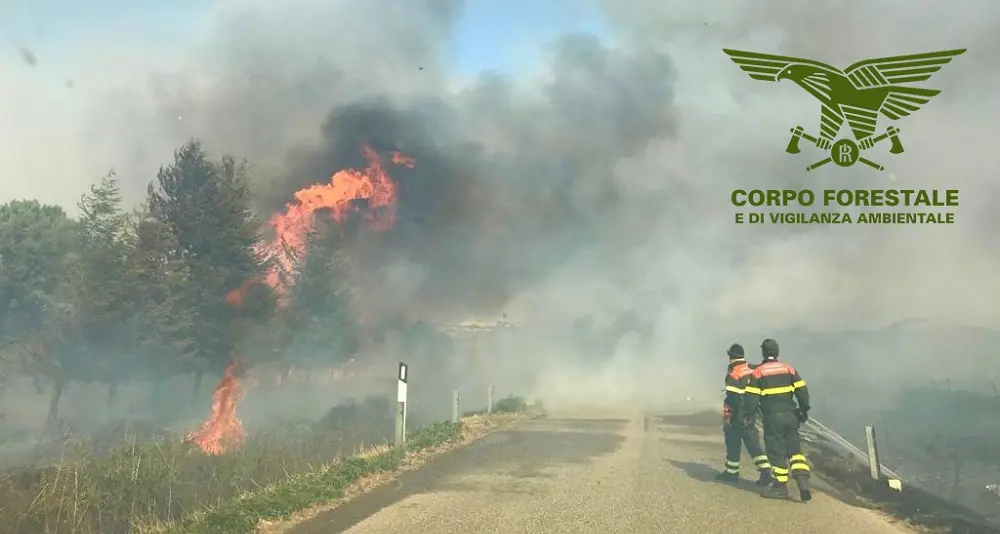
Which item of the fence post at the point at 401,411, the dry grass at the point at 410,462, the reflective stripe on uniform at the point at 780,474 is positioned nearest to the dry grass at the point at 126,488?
the dry grass at the point at 410,462

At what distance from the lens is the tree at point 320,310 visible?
107ft

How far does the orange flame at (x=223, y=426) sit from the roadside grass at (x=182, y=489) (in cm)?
446

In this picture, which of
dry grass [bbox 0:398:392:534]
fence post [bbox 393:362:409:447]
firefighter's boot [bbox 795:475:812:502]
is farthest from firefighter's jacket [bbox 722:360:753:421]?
dry grass [bbox 0:398:392:534]

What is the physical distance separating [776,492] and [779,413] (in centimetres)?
118

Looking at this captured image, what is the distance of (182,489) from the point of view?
11.4m

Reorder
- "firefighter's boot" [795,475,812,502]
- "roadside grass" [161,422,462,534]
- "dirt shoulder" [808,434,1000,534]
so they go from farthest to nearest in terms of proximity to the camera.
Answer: "firefighter's boot" [795,475,812,502] < "dirt shoulder" [808,434,1000,534] < "roadside grass" [161,422,462,534]

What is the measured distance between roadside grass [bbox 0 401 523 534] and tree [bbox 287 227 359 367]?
1801cm

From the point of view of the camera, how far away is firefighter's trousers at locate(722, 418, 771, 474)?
10008 millimetres

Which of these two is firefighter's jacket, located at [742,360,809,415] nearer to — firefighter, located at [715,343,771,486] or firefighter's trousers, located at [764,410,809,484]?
firefighter's trousers, located at [764,410,809,484]

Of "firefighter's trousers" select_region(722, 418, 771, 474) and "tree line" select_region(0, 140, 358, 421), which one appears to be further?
"tree line" select_region(0, 140, 358, 421)

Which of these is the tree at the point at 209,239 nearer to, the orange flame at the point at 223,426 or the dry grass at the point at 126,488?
the orange flame at the point at 223,426

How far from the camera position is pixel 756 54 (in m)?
21.9

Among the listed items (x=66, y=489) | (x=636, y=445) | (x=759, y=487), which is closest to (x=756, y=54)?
(x=636, y=445)

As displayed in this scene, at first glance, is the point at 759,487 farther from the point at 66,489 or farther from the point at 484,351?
the point at 484,351
